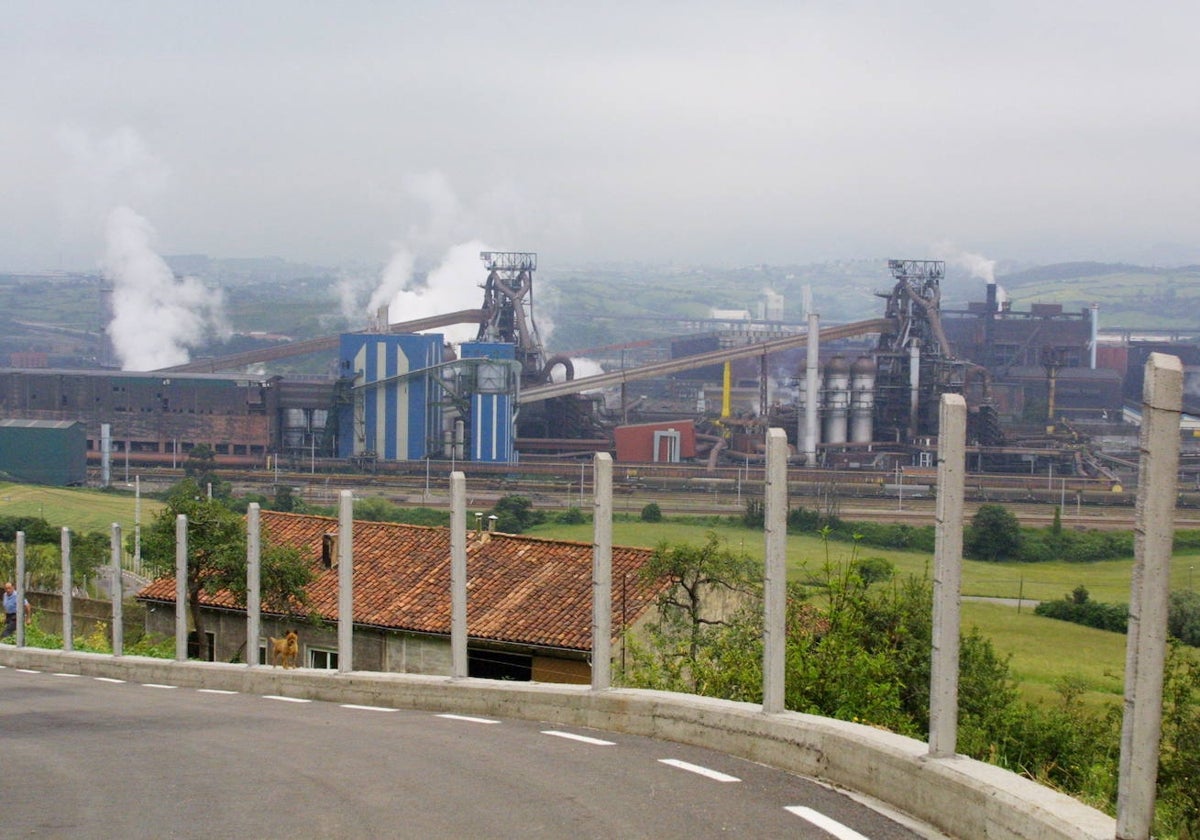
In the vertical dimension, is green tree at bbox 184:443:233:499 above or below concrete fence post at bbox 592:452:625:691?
below

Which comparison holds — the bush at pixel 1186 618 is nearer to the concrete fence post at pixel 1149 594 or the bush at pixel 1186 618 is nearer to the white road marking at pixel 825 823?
the white road marking at pixel 825 823

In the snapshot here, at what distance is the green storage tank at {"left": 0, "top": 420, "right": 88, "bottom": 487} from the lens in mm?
66938

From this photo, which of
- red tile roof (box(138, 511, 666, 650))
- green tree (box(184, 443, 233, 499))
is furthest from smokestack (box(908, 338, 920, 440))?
red tile roof (box(138, 511, 666, 650))

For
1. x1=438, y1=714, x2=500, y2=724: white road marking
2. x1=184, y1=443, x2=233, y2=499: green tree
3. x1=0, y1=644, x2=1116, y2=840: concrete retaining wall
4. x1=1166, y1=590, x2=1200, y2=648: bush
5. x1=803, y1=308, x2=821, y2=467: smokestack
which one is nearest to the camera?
x1=0, y1=644, x2=1116, y2=840: concrete retaining wall

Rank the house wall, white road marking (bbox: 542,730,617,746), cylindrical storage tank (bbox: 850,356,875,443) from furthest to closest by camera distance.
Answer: cylindrical storage tank (bbox: 850,356,875,443)
the house wall
white road marking (bbox: 542,730,617,746)

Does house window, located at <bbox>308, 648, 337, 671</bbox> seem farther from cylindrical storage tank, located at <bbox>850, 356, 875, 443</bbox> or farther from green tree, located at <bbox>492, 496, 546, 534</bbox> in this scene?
cylindrical storage tank, located at <bbox>850, 356, 875, 443</bbox>

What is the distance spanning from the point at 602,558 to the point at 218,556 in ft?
38.2

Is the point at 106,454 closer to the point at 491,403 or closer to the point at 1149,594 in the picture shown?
the point at 491,403

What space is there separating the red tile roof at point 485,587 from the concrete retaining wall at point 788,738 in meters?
7.47

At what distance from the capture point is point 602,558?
28.5ft

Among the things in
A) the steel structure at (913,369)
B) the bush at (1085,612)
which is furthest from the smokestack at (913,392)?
the bush at (1085,612)

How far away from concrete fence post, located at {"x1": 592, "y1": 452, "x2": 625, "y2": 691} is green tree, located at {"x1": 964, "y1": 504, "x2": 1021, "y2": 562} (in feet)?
150

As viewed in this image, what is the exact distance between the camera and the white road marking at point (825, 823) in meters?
5.89

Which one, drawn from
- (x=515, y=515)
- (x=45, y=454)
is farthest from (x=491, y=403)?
(x=45, y=454)
